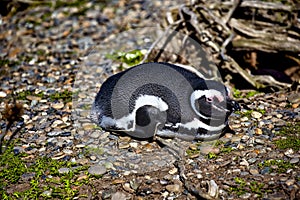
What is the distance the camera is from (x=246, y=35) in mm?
4695

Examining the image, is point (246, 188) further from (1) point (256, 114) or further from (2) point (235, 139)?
(1) point (256, 114)

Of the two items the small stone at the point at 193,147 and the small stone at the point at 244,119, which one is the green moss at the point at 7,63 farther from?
the small stone at the point at 244,119

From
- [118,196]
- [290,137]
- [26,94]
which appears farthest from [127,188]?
[26,94]

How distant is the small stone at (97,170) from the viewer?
10.8ft

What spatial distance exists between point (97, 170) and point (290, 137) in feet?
4.87

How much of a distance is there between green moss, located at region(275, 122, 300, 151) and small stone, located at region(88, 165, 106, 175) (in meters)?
1.32

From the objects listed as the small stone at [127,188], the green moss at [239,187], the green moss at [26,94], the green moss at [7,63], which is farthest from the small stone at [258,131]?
the green moss at [7,63]

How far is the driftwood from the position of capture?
14.8ft

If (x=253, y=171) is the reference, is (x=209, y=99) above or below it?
above

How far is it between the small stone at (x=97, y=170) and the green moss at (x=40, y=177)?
5cm

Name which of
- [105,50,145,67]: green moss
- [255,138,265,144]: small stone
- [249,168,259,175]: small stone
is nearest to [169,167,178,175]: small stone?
[249,168,259,175]: small stone

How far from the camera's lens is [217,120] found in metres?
3.40

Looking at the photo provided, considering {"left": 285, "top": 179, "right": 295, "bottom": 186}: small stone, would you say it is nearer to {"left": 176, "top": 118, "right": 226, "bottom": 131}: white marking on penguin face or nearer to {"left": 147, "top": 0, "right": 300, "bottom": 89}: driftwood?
{"left": 176, "top": 118, "right": 226, "bottom": 131}: white marking on penguin face

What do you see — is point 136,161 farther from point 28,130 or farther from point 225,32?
point 225,32
